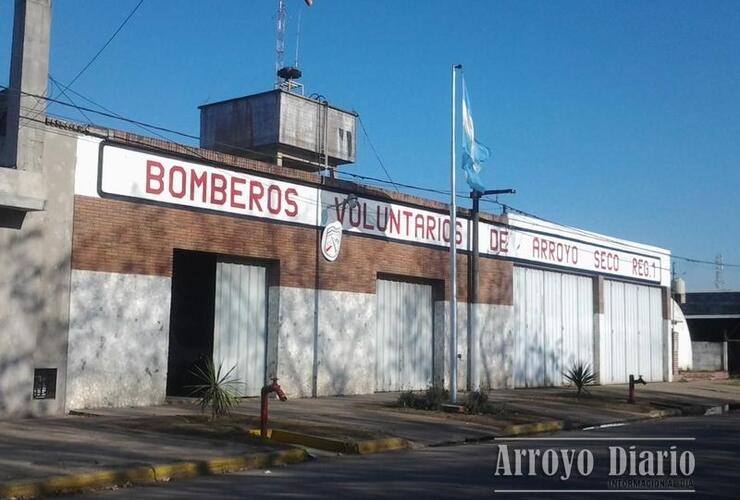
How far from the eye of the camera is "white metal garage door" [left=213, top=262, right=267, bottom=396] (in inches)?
842

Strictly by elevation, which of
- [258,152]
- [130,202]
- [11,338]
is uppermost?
[258,152]

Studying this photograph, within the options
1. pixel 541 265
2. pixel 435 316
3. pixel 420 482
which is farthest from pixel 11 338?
pixel 541 265

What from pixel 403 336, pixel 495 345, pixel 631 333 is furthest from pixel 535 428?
pixel 631 333

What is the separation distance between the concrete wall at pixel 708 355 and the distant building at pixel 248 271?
15893mm

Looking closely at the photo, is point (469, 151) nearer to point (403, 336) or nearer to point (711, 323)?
point (403, 336)

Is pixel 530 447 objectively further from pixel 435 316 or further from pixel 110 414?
pixel 435 316

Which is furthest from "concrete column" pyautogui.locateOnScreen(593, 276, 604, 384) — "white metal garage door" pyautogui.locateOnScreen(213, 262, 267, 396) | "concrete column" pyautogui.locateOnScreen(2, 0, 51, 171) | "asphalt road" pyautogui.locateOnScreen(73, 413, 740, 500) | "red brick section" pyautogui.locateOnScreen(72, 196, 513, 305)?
"concrete column" pyautogui.locateOnScreen(2, 0, 51, 171)

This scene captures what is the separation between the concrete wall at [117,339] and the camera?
1791cm

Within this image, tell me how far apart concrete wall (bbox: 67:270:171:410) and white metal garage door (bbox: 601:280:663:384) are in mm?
20223

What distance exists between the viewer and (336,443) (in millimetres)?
14805

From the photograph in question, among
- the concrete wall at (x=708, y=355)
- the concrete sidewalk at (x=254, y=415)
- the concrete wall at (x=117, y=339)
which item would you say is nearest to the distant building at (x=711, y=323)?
the concrete wall at (x=708, y=355)

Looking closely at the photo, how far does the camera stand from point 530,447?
1575 cm

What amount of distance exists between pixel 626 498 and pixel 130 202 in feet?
40.0

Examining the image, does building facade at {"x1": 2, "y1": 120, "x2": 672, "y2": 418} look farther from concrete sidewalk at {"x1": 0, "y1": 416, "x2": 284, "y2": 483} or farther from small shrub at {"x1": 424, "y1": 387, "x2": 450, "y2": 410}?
small shrub at {"x1": 424, "y1": 387, "x2": 450, "y2": 410}
